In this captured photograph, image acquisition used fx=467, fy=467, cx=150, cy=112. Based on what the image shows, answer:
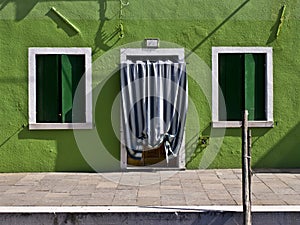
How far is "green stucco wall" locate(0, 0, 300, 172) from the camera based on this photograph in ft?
33.5

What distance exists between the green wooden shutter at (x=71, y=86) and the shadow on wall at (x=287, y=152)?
4.33 m

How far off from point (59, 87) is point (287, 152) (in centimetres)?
525

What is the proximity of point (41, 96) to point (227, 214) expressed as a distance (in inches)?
208

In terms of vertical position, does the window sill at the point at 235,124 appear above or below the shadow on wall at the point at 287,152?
above

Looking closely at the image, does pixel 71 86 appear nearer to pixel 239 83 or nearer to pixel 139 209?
pixel 239 83

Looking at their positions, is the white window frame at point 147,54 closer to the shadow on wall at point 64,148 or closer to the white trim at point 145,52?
the white trim at point 145,52

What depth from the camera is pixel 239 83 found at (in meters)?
10.3

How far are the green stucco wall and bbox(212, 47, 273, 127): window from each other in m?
0.16

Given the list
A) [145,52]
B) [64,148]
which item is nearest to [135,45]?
[145,52]

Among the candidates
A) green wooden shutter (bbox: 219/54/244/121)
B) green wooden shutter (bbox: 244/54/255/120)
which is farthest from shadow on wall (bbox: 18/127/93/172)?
green wooden shutter (bbox: 244/54/255/120)

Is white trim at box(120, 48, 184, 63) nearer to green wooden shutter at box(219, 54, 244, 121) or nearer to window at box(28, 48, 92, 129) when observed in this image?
window at box(28, 48, 92, 129)

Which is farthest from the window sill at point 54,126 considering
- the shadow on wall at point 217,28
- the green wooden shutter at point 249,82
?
the green wooden shutter at point 249,82

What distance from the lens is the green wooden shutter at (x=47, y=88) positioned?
33.4 ft

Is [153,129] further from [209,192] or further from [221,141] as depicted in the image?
[209,192]
